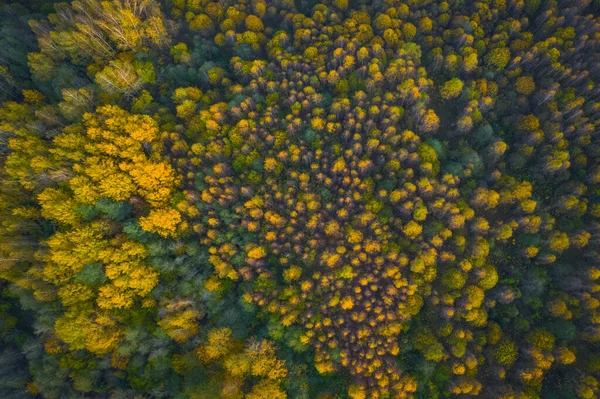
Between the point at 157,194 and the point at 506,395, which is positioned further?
the point at 157,194

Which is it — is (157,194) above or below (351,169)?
above

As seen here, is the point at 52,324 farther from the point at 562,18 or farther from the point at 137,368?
the point at 562,18

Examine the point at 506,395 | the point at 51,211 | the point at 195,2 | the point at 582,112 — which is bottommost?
the point at 506,395

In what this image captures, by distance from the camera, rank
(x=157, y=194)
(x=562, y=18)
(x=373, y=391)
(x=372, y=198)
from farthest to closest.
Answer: (x=562, y=18)
(x=372, y=198)
(x=157, y=194)
(x=373, y=391)

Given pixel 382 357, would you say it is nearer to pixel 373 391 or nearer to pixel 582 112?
pixel 373 391

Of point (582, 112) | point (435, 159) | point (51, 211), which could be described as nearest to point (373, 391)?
point (435, 159)

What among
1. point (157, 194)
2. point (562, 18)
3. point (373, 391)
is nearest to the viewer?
point (373, 391)
